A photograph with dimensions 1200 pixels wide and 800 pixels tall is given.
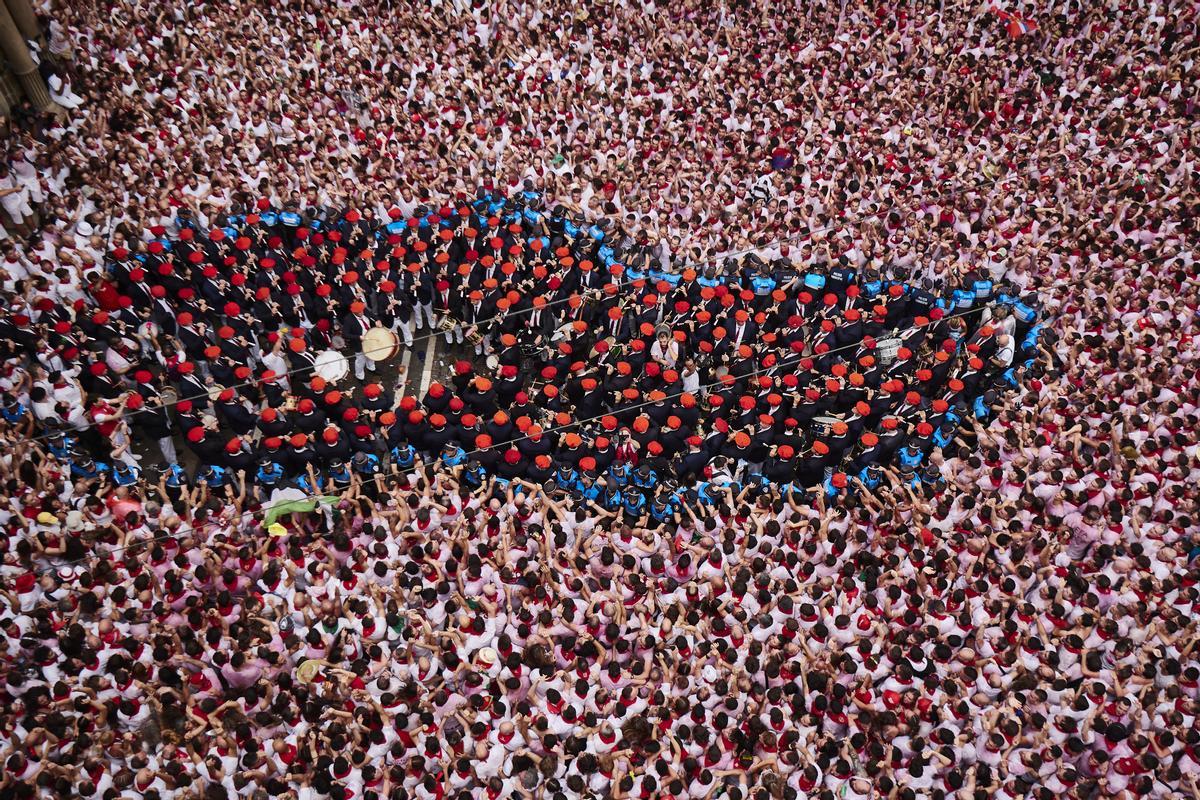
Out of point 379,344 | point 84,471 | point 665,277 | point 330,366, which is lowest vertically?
point 84,471

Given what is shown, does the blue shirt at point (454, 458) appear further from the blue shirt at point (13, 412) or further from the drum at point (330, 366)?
the blue shirt at point (13, 412)

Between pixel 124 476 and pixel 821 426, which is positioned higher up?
pixel 124 476

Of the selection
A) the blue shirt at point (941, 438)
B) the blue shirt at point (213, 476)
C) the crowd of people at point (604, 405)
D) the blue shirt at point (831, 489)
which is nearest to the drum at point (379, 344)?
the crowd of people at point (604, 405)

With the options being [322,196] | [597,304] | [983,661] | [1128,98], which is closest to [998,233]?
[1128,98]

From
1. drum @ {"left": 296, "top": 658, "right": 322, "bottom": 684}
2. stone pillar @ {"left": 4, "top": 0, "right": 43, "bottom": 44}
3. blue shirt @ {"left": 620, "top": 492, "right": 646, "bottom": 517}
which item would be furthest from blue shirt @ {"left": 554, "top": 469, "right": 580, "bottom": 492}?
stone pillar @ {"left": 4, "top": 0, "right": 43, "bottom": 44}

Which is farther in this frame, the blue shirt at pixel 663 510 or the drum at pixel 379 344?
the drum at pixel 379 344

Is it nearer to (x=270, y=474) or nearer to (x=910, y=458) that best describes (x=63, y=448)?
(x=270, y=474)

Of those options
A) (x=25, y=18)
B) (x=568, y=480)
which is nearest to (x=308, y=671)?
(x=568, y=480)
